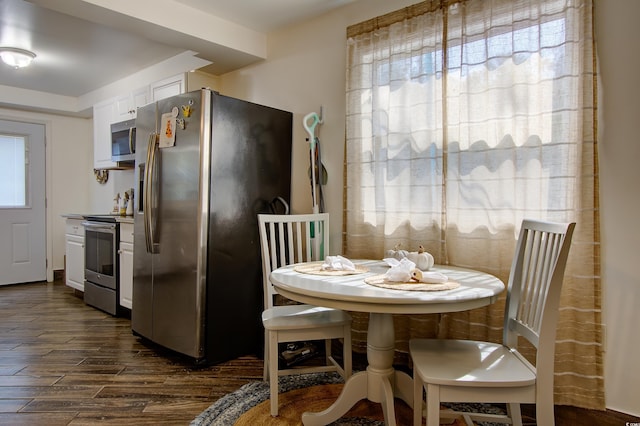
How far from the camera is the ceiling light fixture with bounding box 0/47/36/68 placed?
11.2 ft

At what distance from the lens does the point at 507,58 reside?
1.99 metres

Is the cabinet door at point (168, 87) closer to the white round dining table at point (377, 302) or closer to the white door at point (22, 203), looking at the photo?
the white round dining table at point (377, 302)

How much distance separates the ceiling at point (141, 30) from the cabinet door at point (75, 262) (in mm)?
1844

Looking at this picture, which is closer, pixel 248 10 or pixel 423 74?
pixel 423 74

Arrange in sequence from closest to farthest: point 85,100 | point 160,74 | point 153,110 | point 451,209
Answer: point 451,209, point 153,110, point 160,74, point 85,100

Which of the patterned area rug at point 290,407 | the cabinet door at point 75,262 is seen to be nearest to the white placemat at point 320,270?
the patterned area rug at point 290,407

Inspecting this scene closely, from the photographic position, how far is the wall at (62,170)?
5.27 m

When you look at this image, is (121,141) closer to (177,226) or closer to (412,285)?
(177,226)

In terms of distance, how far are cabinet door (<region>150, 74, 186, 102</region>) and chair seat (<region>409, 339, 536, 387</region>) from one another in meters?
3.00

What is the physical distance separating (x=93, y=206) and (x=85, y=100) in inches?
57.2

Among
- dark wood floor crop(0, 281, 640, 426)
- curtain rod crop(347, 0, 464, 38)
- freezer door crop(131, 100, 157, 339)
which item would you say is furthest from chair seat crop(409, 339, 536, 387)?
freezer door crop(131, 100, 157, 339)

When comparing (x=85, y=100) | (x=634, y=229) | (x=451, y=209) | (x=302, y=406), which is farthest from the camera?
(x=85, y=100)

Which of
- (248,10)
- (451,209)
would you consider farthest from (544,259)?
(248,10)

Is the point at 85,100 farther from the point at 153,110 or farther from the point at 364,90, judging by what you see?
the point at 364,90
